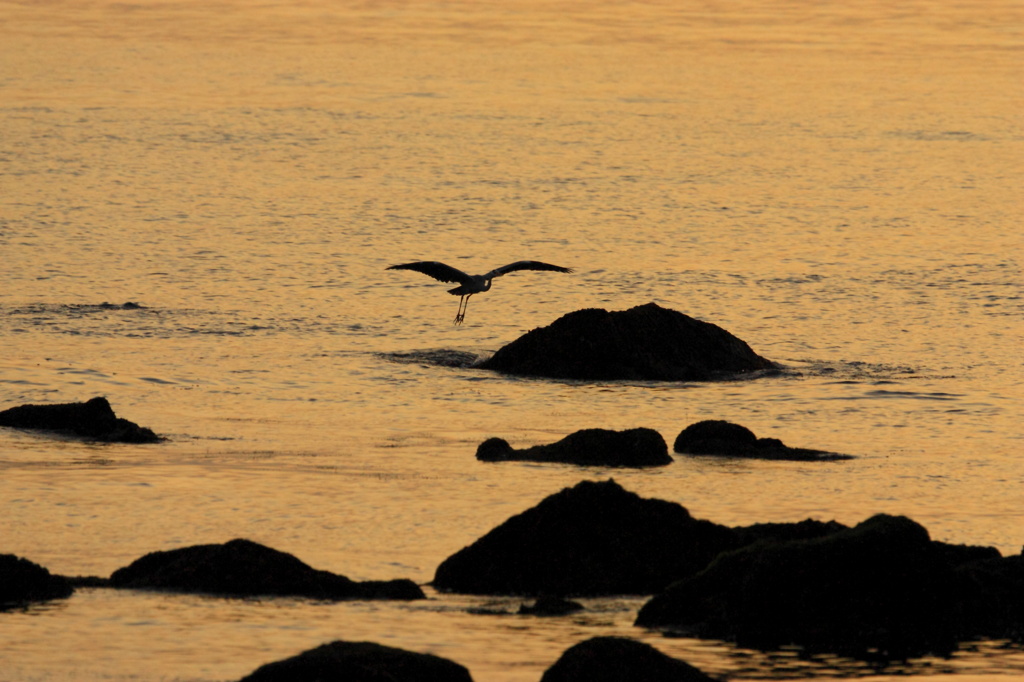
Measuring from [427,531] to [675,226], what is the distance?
32.4 meters

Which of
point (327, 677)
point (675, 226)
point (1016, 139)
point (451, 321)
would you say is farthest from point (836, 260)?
point (327, 677)

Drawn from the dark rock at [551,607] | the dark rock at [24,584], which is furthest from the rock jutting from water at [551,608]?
the dark rock at [24,584]

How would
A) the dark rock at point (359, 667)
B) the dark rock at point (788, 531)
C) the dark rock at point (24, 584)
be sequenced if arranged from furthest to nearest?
the dark rock at point (788, 531)
the dark rock at point (24, 584)
the dark rock at point (359, 667)

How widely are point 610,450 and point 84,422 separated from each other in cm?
701

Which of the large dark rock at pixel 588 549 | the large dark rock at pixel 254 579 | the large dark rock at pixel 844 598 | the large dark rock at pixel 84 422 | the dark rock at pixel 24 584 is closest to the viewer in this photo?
the large dark rock at pixel 844 598

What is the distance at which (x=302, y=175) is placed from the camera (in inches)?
2308

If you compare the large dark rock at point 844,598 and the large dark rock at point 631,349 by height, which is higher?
the large dark rock at point 631,349

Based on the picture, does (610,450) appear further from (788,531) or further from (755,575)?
(755,575)

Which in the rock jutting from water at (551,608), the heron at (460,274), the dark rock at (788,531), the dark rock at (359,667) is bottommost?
the dark rock at (359,667)

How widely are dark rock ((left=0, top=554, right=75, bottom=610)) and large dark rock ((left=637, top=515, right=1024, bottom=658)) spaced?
5188mm

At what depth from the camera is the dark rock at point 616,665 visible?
13375 millimetres

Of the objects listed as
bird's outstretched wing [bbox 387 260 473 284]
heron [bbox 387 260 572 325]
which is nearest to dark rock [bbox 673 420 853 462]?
heron [bbox 387 260 572 325]

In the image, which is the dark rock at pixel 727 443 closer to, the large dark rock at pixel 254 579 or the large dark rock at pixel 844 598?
the large dark rock at pixel 844 598

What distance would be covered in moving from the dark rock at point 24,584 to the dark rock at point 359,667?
3995mm
